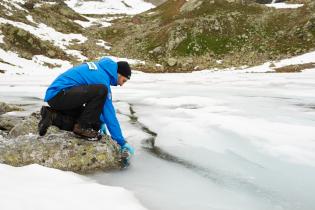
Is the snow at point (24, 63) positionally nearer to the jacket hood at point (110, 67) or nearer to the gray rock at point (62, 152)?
the gray rock at point (62, 152)

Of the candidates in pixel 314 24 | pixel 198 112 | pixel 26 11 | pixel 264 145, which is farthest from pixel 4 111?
pixel 26 11

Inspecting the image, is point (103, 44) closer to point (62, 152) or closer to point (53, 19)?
point (53, 19)

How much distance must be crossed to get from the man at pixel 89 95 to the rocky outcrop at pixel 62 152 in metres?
0.17

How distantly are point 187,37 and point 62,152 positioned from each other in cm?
4094

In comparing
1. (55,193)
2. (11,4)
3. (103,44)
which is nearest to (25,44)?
(103,44)

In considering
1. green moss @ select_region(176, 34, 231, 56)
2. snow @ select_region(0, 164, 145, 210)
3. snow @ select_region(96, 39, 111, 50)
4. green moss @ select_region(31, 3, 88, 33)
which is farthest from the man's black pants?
green moss @ select_region(31, 3, 88, 33)

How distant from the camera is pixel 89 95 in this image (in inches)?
235

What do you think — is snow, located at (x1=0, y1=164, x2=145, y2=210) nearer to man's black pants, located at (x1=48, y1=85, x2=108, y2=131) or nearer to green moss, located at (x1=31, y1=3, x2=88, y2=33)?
man's black pants, located at (x1=48, y1=85, x2=108, y2=131)

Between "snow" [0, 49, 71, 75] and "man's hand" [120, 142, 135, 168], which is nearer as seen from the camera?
"man's hand" [120, 142, 135, 168]

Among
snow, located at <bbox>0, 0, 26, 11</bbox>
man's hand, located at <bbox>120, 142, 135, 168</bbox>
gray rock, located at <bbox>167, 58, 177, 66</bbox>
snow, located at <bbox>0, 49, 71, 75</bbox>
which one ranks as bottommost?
snow, located at <bbox>0, 49, 71, 75</bbox>

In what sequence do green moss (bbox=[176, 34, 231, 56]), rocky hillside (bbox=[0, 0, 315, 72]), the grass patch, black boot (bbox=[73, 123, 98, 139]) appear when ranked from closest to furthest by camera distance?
black boot (bbox=[73, 123, 98, 139])
the grass patch
rocky hillside (bbox=[0, 0, 315, 72])
green moss (bbox=[176, 34, 231, 56])

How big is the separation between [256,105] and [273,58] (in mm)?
29400

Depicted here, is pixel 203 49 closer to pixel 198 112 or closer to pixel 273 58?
pixel 273 58

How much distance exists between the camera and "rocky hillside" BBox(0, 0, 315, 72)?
134 feet
